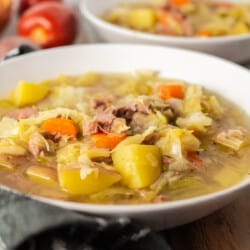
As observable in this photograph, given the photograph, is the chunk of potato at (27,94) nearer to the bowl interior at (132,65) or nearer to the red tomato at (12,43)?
the bowl interior at (132,65)

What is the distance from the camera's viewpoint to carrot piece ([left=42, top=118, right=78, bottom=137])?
2129 millimetres

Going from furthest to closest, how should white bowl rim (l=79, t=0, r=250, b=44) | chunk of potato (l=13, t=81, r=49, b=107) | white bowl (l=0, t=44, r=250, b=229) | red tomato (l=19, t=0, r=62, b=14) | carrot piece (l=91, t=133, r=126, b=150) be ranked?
red tomato (l=19, t=0, r=62, b=14)
white bowl rim (l=79, t=0, r=250, b=44)
white bowl (l=0, t=44, r=250, b=229)
chunk of potato (l=13, t=81, r=49, b=107)
carrot piece (l=91, t=133, r=126, b=150)

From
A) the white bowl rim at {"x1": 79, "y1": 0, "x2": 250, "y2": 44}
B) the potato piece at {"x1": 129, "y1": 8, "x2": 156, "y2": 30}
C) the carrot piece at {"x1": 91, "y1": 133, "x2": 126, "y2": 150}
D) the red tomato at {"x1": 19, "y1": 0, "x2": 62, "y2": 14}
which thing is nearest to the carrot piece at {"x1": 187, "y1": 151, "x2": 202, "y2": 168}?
the carrot piece at {"x1": 91, "y1": 133, "x2": 126, "y2": 150}

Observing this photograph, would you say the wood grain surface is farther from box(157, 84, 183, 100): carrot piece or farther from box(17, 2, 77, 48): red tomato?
box(17, 2, 77, 48): red tomato

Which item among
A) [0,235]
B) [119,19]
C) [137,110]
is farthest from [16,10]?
[0,235]

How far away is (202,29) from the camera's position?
3.26 metres

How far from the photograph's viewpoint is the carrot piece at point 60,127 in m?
2.13

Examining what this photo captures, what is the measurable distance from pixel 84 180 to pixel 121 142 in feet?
0.89

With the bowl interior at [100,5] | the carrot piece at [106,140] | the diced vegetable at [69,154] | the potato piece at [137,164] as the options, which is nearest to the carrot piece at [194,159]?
the potato piece at [137,164]

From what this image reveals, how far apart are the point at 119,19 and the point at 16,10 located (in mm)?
741

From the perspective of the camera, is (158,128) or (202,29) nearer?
(158,128)

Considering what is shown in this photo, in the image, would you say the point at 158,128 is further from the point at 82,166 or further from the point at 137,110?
the point at 82,166

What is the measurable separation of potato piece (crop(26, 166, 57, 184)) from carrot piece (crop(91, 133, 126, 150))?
18 cm

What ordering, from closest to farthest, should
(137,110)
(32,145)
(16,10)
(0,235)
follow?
(0,235) → (32,145) → (137,110) → (16,10)
